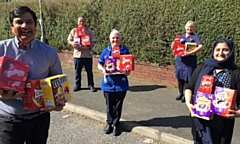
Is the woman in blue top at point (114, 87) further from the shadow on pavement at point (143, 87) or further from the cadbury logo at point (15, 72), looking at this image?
the shadow on pavement at point (143, 87)

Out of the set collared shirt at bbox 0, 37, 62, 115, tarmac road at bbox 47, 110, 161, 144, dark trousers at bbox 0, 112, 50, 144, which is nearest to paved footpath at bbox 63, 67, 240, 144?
tarmac road at bbox 47, 110, 161, 144

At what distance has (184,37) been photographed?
666 cm

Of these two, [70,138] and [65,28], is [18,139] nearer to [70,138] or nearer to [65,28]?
[70,138]

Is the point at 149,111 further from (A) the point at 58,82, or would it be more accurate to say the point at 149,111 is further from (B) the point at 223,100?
(A) the point at 58,82

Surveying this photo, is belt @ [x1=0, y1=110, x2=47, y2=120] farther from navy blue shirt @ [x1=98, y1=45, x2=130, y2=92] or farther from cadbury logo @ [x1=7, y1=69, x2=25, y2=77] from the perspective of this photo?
navy blue shirt @ [x1=98, y1=45, x2=130, y2=92]

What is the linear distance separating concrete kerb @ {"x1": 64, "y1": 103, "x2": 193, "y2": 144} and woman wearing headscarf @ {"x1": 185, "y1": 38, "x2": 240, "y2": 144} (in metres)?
1.29

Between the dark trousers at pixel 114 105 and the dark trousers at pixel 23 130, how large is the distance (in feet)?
7.25

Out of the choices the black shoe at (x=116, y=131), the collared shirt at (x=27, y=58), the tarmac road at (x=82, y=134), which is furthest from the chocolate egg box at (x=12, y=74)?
the black shoe at (x=116, y=131)

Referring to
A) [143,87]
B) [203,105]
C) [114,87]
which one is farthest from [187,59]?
[203,105]

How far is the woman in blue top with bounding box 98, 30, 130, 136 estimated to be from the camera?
5.25 m

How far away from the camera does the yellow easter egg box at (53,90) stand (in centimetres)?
292

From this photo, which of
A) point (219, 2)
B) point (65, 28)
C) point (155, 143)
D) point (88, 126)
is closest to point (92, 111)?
point (88, 126)

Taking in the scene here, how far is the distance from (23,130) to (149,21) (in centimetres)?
616

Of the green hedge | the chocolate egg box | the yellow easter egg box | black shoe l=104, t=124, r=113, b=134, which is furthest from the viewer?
the green hedge
